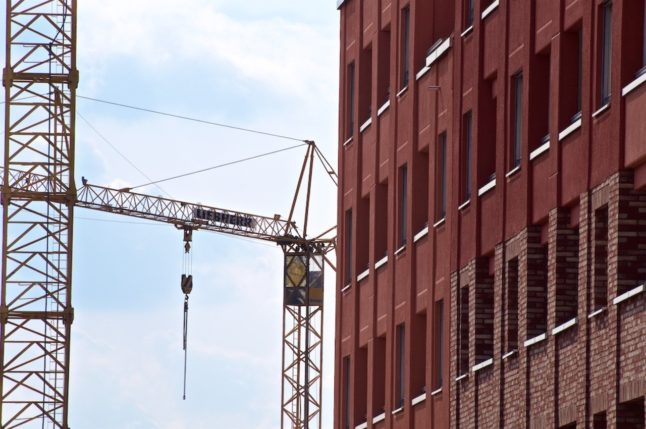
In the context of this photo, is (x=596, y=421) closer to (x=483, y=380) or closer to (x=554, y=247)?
(x=554, y=247)

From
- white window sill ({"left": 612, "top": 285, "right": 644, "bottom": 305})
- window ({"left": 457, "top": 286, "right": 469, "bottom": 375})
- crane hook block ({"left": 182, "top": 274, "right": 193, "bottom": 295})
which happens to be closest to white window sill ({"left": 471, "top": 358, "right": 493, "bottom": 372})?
window ({"left": 457, "top": 286, "right": 469, "bottom": 375})

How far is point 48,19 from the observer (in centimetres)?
11181

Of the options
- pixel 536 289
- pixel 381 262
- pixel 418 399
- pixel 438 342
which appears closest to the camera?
pixel 536 289

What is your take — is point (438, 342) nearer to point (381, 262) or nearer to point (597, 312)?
point (381, 262)

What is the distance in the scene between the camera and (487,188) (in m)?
44.7

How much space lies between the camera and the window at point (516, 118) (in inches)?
1693

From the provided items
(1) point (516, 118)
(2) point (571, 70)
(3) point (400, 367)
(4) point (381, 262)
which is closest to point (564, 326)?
(2) point (571, 70)

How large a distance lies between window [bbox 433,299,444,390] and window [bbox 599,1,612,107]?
13.5 metres

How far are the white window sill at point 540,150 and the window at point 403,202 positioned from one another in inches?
521

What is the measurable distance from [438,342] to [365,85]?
12.4 m

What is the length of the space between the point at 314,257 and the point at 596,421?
104 meters

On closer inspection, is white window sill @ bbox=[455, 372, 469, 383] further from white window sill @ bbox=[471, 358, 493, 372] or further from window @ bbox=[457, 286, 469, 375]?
white window sill @ bbox=[471, 358, 493, 372]

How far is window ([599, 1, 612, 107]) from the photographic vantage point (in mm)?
37094

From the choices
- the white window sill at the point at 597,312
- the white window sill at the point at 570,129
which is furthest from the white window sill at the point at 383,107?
the white window sill at the point at 597,312
